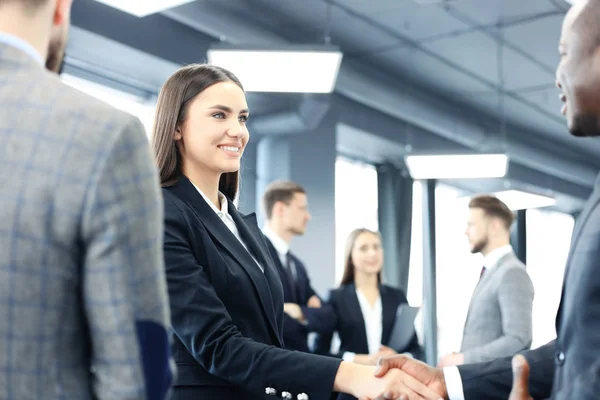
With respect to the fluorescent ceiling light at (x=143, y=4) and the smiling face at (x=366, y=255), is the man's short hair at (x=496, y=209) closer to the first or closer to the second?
the smiling face at (x=366, y=255)

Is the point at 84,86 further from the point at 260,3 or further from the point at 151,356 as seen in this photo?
the point at 151,356

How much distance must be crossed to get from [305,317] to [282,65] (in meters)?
1.76

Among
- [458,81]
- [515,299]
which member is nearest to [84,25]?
[515,299]

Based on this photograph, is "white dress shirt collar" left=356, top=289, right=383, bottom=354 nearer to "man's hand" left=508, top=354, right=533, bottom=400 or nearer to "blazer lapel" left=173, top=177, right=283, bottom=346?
"blazer lapel" left=173, top=177, right=283, bottom=346

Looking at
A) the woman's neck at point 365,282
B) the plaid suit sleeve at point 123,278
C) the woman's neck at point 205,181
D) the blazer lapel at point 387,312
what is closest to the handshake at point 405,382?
the woman's neck at point 205,181

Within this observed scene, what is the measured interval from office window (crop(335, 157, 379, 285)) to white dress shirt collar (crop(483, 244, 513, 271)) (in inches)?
233

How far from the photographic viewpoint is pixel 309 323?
4.36 meters

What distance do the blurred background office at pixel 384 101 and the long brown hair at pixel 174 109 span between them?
1865mm

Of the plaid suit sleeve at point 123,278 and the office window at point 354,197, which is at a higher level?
the office window at point 354,197

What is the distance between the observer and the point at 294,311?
14.1ft

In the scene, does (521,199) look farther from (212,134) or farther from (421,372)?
(212,134)

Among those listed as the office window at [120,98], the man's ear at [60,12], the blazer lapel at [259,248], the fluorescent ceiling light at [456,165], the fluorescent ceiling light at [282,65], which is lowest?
the blazer lapel at [259,248]

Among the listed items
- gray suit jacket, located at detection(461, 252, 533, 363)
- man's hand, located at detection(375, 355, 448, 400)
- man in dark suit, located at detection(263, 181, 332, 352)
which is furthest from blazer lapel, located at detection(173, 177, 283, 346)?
man in dark suit, located at detection(263, 181, 332, 352)

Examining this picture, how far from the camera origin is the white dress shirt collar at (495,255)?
4094 millimetres
